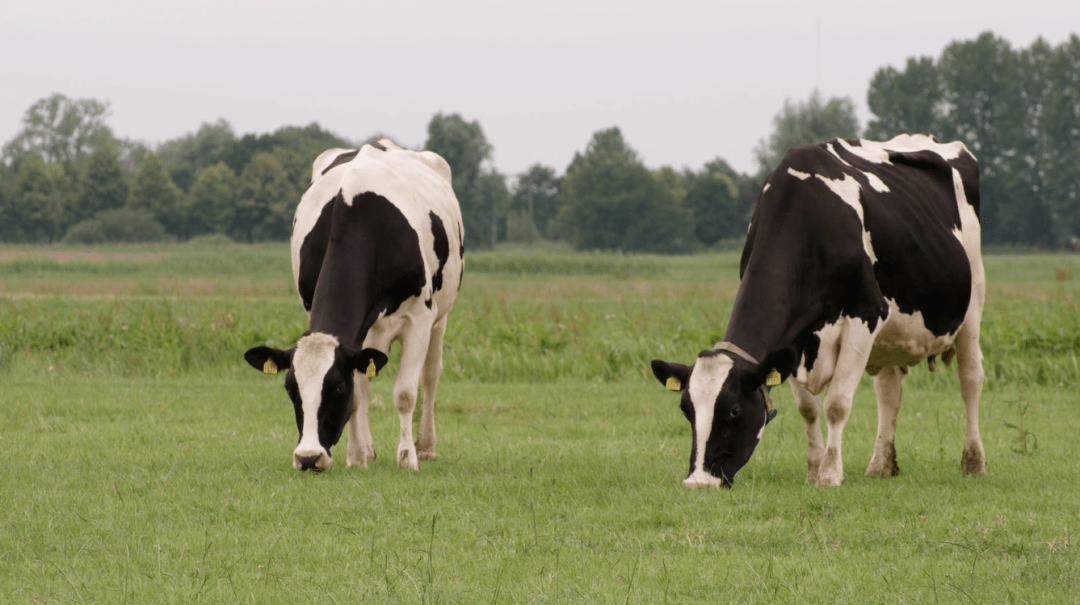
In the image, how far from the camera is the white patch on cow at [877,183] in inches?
293

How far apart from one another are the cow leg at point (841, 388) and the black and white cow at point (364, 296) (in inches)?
124

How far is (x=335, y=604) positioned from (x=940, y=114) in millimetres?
100203

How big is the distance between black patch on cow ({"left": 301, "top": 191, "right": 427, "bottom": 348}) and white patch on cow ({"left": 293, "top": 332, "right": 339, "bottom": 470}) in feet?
0.63

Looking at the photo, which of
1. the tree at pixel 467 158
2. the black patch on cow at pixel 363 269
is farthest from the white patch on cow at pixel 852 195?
the tree at pixel 467 158

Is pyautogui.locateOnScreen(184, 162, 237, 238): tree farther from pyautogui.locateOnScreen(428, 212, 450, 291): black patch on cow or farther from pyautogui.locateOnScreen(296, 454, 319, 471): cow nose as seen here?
pyautogui.locateOnScreen(296, 454, 319, 471): cow nose

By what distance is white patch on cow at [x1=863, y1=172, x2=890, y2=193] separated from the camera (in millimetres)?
7454

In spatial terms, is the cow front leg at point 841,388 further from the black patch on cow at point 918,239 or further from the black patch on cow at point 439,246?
the black patch on cow at point 439,246

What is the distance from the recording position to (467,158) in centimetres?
9200

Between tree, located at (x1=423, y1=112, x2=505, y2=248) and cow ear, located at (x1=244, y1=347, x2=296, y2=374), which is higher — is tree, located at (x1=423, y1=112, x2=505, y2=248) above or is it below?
above

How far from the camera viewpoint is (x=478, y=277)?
42.8 metres

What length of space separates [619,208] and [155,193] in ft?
142

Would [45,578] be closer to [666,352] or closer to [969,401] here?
[969,401]

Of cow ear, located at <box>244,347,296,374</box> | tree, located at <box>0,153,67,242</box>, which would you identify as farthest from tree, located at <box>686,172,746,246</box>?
cow ear, located at <box>244,347,296,374</box>

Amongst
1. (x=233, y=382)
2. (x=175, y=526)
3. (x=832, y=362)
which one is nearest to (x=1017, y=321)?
(x=832, y=362)
